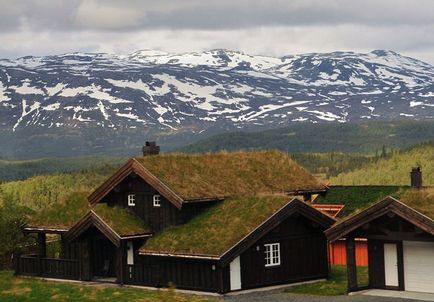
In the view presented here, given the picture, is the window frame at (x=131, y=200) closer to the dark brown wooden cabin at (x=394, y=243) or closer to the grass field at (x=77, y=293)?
the grass field at (x=77, y=293)

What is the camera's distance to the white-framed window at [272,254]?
44.1m

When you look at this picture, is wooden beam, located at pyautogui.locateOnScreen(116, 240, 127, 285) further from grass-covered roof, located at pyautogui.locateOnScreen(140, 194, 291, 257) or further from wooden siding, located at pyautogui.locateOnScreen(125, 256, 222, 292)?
grass-covered roof, located at pyautogui.locateOnScreen(140, 194, 291, 257)

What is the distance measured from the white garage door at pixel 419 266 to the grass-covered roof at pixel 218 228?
7.05 metres

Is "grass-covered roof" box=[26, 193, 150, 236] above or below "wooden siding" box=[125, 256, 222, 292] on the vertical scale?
above

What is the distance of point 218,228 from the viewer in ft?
144

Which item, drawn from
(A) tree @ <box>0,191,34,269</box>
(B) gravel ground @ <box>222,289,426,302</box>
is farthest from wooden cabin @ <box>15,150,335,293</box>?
(A) tree @ <box>0,191,34,269</box>

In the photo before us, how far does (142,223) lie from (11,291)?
872cm

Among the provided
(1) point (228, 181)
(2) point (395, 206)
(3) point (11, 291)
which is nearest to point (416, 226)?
(2) point (395, 206)

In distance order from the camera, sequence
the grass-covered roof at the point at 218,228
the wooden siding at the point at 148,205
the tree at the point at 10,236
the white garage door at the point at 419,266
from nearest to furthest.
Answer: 1. the white garage door at the point at 419,266
2. the grass-covered roof at the point at 218,228
3. the wooden siding at the point at 148,205
4. the tree at the point at 10,236

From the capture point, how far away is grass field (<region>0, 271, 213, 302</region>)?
126 feet

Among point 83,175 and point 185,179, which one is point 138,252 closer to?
point 185,179

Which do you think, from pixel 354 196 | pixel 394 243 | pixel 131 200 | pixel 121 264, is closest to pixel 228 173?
pixel 131 200

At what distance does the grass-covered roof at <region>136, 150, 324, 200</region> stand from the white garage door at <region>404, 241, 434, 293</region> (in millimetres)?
10814

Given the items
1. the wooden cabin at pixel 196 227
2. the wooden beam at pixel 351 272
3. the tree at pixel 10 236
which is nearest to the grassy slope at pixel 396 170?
the tree at pixel 10 236
